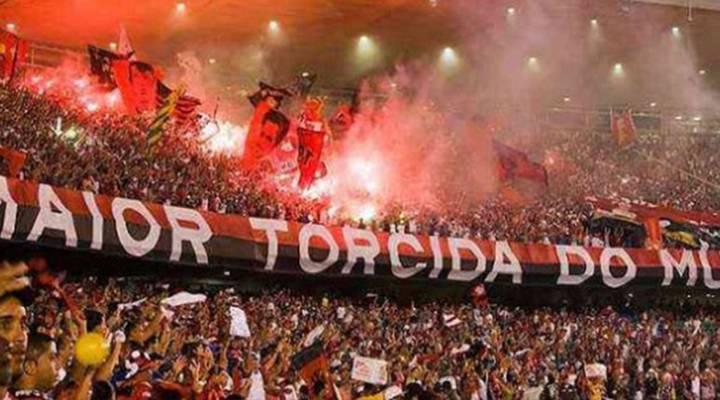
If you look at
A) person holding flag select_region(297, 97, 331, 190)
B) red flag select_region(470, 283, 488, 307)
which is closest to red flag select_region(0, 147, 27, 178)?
person holding flag select_region(297, 97, 331, 190)

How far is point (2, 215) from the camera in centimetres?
1449

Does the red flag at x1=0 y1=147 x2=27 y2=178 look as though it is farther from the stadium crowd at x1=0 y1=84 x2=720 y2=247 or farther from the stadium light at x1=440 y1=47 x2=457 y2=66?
the stadium light at x1=440 y1=47 x2=457 y2=66

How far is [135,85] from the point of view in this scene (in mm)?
23266

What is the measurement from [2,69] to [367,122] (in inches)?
456

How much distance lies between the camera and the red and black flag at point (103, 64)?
2356 cm

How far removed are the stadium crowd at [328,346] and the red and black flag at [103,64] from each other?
7654 mm

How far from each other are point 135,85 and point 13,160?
815 centimetres

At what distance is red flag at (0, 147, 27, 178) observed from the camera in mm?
15336

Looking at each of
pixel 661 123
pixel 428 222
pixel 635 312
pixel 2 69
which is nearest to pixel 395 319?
pixel 428 222

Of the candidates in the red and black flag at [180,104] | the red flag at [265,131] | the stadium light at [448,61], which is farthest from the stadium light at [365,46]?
the red and black flag at [180,104]

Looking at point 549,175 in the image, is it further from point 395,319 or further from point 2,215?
point 2,215

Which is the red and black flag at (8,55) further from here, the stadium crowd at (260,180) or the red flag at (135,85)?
the red flag at (135,85)

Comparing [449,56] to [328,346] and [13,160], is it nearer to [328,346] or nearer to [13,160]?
[13,160]

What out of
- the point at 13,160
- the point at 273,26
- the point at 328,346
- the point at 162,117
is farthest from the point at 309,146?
the point at 328,346
